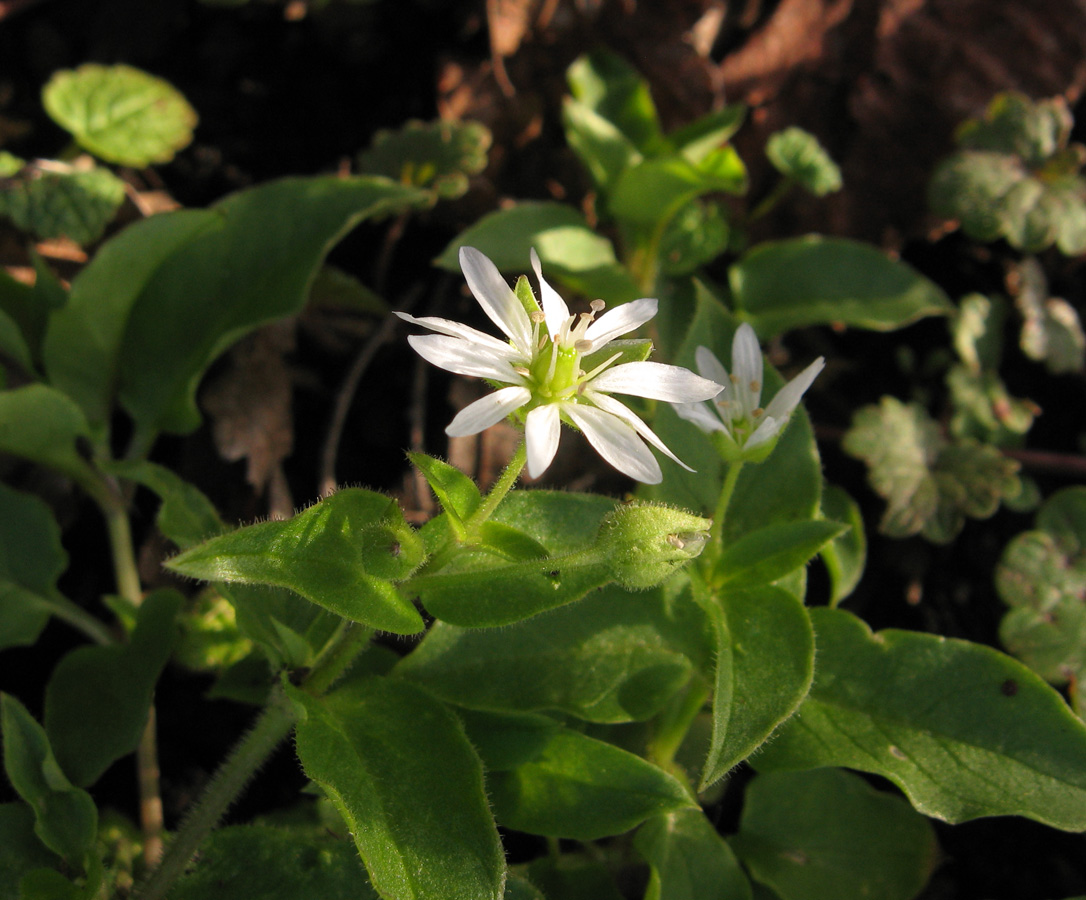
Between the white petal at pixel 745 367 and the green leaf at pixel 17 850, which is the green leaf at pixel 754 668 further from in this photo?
the green leaf at pixel 17 850

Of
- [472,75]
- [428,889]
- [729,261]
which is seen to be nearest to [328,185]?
[472,75]

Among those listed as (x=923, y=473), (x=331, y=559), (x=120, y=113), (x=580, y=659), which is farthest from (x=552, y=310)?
(x=120, y=113)

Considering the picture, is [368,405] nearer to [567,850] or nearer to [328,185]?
[328,185]

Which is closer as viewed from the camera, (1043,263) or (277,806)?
(277,806)

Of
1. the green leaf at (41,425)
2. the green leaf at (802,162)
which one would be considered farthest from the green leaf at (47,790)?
the green leaf at (802,162)

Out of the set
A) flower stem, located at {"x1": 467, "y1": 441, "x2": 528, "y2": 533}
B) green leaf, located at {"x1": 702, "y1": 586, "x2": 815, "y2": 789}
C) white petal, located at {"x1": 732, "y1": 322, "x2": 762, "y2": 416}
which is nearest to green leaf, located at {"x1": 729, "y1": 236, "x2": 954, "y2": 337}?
white petal, located at {"x1": 732, "y1": 322, "x2": 762, "y2": 416}

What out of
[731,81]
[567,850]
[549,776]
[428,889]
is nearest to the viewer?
[428,889]

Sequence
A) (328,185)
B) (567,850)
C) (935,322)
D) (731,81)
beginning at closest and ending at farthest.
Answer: (567,850) < (328,185) < (935,322) < (731,81)
